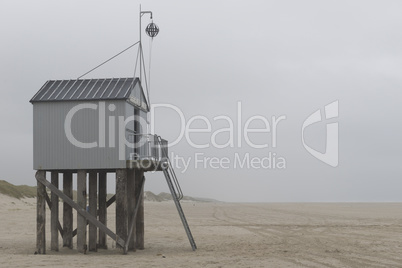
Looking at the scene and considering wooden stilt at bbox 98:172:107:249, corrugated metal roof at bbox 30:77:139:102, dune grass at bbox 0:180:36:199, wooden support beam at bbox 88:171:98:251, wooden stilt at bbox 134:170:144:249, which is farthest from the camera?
dune grass at bbox 0:180:36:199

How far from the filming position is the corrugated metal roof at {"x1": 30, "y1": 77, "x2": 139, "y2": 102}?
22406 mm

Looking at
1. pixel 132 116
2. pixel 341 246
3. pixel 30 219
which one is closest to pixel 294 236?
pixel 341 246

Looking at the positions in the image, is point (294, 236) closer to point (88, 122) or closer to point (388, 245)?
point (388, 245)

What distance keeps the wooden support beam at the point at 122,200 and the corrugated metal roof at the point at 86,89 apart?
9.54ft

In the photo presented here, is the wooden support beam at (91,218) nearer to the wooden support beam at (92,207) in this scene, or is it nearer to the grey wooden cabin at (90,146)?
the grey wooden cabin at (90,146)

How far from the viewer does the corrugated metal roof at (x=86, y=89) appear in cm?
2241

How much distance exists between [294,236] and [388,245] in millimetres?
5464

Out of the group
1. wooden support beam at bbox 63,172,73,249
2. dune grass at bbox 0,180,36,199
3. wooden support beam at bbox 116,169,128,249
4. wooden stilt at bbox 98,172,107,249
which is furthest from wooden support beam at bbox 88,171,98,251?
dune grass at bbox 0,180,36,199

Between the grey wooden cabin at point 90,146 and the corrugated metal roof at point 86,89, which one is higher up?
the corrugated metal roof at point 86,89

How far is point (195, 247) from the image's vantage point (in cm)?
2325

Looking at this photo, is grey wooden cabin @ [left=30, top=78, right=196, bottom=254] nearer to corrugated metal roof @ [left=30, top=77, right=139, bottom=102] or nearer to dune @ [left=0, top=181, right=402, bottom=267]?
corrugated metal roof @ [left=30, top=77, right=139, bottom=102]

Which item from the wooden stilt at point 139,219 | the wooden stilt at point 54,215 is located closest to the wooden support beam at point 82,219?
the wooden stilt at point 54,215

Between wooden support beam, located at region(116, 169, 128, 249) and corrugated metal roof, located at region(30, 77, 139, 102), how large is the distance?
114 inches

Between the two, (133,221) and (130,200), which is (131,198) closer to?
(130,200)
